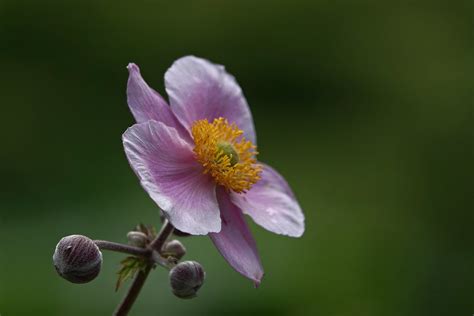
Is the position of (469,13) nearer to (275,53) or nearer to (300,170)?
(275,53)

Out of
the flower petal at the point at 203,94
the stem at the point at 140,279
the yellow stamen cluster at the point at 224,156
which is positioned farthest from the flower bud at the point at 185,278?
the flower petal at the point at 203,94

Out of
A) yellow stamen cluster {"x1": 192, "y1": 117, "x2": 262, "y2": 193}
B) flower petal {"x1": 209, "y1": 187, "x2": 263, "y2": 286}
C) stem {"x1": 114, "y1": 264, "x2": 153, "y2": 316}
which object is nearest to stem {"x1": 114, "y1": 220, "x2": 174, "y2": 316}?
stem {"x1": 114, "y1": 264, "x2": 153, "y2": 316}

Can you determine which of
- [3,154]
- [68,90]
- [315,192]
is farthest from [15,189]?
[315,192]

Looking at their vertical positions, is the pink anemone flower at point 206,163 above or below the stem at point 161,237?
above

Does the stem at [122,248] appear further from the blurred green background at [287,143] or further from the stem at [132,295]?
the blurred green background at [287,143]

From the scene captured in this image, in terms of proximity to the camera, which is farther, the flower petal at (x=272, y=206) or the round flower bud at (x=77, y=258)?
the flower petal at (x=272, y=206)

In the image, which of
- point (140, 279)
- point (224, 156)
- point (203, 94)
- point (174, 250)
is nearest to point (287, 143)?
point (203, 94)
